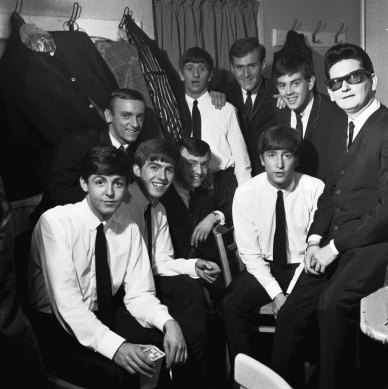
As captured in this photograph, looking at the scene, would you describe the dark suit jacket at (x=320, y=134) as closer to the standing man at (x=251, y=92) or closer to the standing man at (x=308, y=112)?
the standing man at (x=308, y=112)

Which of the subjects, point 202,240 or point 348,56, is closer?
point 348,56

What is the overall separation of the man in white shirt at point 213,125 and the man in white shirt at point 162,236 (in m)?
0.62

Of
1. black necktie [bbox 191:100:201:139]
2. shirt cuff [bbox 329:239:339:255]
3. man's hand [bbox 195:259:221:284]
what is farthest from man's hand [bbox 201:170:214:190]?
shirt cuff [bbox 329:239:339:255]

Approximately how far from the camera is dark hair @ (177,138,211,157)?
3004mm

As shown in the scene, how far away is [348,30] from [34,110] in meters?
3.39

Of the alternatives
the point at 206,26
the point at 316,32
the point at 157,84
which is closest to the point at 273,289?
the point at 157,84

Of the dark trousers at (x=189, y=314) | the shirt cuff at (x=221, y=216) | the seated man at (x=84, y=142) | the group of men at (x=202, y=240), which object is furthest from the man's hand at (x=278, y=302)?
the seated man at (x=84, y=142)

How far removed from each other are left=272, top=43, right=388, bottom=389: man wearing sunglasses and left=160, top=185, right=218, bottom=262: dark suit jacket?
2.00ft

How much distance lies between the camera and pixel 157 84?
3.34m

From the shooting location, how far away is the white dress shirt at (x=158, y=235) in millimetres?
2639

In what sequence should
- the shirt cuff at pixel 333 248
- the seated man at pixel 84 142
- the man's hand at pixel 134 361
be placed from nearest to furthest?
the man's hand at pixel 134 361
the shirt cuff at pixel 333 248
the seated man at pixel 84 142

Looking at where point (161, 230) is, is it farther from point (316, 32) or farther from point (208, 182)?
point (316, 32)

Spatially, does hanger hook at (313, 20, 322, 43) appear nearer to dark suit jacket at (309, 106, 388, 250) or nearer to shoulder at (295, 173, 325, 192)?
shoulder at (295, 173, 325, 192)

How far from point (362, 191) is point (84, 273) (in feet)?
3.95
